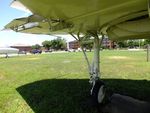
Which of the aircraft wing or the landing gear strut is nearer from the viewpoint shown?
the aircraft wing

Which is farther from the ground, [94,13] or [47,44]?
[94,13]

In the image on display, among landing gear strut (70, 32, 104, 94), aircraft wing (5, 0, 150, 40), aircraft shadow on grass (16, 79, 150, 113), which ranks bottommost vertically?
aircraft shadow on grass (16, 79, 150, 113)

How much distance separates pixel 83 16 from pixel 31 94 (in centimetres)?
544

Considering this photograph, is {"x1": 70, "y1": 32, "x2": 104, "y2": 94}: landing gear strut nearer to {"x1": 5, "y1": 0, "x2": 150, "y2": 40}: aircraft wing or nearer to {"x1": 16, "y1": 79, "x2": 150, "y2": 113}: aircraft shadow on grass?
{"x1": 16, "y1": 79, "x2": 150, "y2": 113}: aircraft shadow on grass

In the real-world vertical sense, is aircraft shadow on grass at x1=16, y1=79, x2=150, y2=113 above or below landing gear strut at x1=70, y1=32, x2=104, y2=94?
below

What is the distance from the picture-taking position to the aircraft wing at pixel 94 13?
18.3 feet

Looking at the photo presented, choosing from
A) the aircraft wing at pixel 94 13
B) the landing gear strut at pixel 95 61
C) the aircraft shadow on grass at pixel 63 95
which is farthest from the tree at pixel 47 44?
the aircraft wing at pixel 94 13

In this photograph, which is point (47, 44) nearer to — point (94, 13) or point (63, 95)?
point (63, 95)

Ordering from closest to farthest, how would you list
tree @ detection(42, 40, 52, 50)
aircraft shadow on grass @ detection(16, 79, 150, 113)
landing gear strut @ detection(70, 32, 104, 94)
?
aircraft shadow on grass @ detection(16, 79, 150, 113) → landing gear strut @ detection(70, 32, 104, 94) → tree @ detection(42, 40, 52, 50)

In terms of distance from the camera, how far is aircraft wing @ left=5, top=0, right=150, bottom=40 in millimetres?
5574

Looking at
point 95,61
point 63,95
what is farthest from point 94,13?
point 63,95

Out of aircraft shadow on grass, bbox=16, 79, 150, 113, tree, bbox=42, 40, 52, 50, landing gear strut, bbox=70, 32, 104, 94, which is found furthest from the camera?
tree, bbox=42, 40, 52, 50

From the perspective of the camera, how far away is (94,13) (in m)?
6.46

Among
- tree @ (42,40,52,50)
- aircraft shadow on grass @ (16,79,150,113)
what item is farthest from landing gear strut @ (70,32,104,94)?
tree @ (42,40,52,50)
